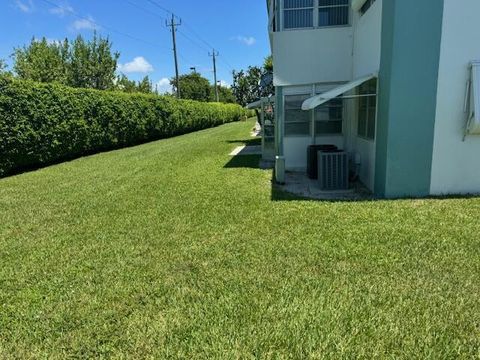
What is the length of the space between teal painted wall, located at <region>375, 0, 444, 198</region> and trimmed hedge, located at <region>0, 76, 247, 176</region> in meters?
10.8

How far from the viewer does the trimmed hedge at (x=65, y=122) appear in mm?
11242

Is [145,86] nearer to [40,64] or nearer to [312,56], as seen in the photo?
[40,64]

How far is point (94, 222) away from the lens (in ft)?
20.8

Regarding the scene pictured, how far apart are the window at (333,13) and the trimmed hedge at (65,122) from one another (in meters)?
9.75

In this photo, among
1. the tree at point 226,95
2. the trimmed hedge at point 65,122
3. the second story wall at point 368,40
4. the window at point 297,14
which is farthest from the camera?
the tree at point 226,95

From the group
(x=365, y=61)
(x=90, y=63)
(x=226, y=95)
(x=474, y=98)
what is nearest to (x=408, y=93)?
(x=474, y=98)

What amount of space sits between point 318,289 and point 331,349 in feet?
3.09

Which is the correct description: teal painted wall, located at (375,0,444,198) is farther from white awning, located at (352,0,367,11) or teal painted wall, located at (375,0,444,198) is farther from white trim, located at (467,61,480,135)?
white awning, located at (352,0,367,11)

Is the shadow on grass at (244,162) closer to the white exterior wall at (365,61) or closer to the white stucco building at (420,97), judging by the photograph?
the white exterior wall at (365,61)

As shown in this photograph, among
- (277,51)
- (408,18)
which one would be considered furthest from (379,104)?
(277,51)

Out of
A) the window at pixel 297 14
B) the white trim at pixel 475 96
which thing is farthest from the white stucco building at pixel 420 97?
the window at pixel 297 14

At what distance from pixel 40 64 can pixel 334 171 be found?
33759mm

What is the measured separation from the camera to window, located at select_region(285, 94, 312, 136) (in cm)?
1098

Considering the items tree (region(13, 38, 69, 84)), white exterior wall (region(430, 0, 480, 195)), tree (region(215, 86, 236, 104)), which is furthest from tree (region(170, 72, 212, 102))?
white exterior wall (region(430, 0, 480, 195))
